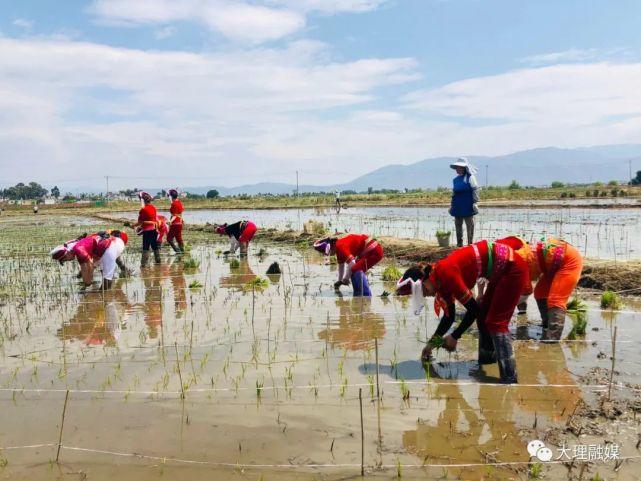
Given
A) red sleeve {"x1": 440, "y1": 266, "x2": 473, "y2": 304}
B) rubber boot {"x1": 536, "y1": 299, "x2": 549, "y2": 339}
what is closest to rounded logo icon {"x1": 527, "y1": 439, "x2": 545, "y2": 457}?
red sleeve {"x1": 440, "y1": 266, "x2": 473, "y2": 304}

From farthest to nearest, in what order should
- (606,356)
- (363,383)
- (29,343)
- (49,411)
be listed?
(29,343), (606,356), (363,383), (49,411)

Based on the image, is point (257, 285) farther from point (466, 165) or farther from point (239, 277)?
point (466, 165)

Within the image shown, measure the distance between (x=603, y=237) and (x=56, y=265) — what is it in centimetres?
1288

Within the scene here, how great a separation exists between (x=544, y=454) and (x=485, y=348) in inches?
67.9

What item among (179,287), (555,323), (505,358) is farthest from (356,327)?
(179,287)

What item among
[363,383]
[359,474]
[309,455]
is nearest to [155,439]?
[309,455]

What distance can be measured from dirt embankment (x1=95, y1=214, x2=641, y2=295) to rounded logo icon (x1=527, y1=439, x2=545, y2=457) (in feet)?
16.8

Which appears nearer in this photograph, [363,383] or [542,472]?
[542,472]

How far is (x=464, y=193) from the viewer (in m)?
10.0

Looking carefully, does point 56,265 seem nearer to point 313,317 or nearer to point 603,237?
point 313,317

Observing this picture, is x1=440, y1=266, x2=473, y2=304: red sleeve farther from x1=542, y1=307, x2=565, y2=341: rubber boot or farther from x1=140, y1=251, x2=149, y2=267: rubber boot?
x1=140, y1=251, x2=149, y2=267: rubber boot

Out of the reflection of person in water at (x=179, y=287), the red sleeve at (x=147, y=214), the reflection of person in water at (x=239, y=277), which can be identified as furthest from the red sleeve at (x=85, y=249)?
the red sleeve at (x=147, y=214)

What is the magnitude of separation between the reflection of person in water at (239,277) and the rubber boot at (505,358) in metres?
5.66

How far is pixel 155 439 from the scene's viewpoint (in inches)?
151
